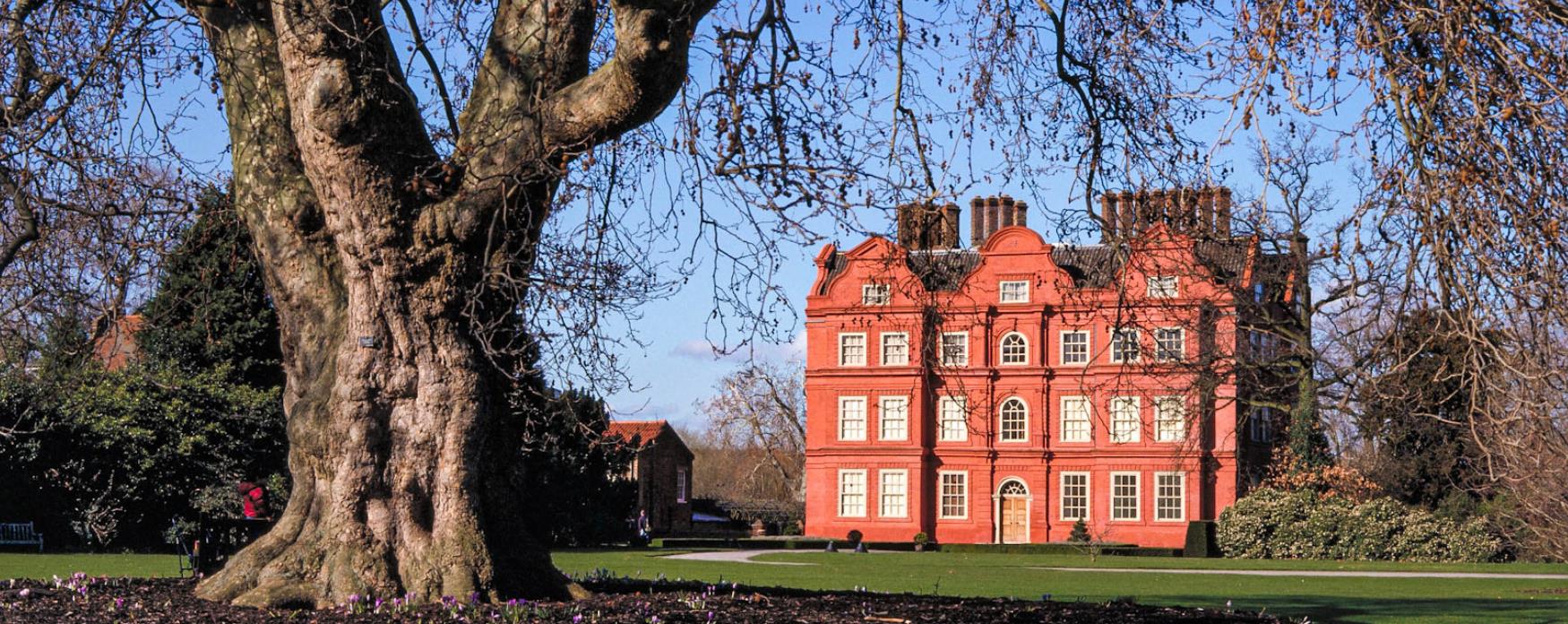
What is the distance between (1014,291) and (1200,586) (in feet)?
98.4

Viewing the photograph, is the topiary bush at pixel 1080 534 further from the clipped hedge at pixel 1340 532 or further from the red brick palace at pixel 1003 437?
the clipped hedge at pixel 1340 532

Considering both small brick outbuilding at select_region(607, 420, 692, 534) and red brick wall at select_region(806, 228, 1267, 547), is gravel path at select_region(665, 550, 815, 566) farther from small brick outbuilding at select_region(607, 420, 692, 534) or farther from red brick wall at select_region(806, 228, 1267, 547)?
small brick outbuilding at select_region(607, 420, 692, 534)

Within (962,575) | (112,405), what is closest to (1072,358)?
(962,575)

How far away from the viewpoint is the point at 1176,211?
364 inches

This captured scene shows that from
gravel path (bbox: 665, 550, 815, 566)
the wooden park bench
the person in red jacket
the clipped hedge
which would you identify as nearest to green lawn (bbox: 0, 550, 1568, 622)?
gravel path (bbox: 665, 550, 815, 566)

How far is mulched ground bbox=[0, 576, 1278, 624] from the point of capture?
804cm

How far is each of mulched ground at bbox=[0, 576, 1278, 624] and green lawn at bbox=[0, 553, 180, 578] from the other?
21.0 ft

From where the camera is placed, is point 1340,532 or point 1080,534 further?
point 1080,534

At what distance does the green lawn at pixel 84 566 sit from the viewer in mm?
16609

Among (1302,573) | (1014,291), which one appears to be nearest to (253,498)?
(1302,573)

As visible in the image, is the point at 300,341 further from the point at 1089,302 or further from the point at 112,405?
the point at 112,405

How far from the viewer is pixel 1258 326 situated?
3881cm

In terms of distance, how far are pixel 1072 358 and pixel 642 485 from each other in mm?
16422

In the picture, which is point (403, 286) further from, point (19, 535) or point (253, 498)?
point (19, 535)
